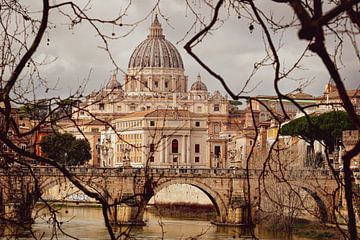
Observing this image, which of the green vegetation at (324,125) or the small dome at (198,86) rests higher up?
the small dome at (198,86)

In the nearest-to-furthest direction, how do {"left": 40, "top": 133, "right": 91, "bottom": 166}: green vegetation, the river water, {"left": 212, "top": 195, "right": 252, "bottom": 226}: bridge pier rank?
{"left": 40, "top": 133, "right": 91, "bottom": 166}: green vegetation → the river water → {"left": 212, "top": 195, "right": 252, "bottom": 226}: bridge pier

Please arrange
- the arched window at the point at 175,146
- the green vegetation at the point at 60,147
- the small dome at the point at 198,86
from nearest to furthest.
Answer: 1. the green vegetation at the point at 60,147
2. the arched window at the point at 175,146
3. the small dome at the point at 198,86

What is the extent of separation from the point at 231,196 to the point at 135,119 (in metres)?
30.5

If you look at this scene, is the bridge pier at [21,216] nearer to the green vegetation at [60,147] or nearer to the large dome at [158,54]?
the green vegetation at [60,147]

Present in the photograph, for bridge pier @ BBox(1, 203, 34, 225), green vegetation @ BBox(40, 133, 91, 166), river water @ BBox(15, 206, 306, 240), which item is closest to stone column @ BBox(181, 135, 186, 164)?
river water @ BBox(15, 206, 306, 240)

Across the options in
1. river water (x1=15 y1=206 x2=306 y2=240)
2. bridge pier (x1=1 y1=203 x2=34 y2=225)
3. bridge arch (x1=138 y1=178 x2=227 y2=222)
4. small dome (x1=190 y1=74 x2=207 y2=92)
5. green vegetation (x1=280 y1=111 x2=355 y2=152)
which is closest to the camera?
bridge pier (x1=1 y1=203 x2=34 y2=225)

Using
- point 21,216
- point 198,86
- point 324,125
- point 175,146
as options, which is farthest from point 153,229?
point 198,86

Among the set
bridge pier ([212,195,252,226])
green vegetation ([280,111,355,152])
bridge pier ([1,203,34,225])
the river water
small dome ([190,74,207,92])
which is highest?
small dome ([190,74,207,92])

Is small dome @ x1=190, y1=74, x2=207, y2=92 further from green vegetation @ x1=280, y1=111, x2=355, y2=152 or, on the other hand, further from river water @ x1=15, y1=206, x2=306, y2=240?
river water @ x1=15, y1=206, x2=306, y2=240

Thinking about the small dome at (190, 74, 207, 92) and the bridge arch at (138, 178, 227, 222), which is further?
the small dome at (190, 74, 207, 92)

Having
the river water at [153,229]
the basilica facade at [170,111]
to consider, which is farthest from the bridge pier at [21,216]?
the basilica facade at [170,111]

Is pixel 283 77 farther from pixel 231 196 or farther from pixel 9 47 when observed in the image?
pixel 231 196

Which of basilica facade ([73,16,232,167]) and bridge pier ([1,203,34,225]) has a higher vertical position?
basilica facade ([73,16,232,167])

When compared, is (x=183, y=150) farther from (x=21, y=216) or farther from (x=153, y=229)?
(x=21, y=216)
